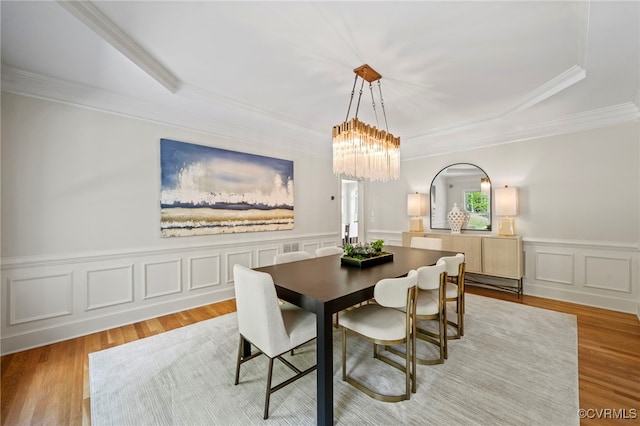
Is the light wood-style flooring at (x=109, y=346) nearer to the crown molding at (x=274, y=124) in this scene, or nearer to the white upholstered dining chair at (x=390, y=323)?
the white upholstered dining chair at (x=390, y=323)

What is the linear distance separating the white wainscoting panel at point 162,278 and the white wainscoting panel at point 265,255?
1169 mm

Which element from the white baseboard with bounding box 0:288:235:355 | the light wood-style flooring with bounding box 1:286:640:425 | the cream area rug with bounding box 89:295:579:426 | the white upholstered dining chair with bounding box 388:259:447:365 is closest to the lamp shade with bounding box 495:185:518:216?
the light wood-style flooring with bounding box 1:286:640:425

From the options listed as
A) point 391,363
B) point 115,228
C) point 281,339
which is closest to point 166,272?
point 115,228

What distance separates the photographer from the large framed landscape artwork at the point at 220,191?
132 inches

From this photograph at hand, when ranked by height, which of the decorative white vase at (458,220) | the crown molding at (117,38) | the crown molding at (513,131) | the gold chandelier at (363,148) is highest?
the crown molding at (117,38)

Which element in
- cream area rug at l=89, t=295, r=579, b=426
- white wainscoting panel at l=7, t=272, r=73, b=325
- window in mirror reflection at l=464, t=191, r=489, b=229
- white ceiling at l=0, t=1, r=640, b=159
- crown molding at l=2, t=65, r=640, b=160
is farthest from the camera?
window in mirror reflection at l=464, t=191, r=489, b=229

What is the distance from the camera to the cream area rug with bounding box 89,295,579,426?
5.45 feet

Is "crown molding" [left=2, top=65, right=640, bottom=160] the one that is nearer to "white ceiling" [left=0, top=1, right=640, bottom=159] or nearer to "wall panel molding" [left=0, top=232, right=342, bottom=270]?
"white ceiling" [left=0, top=1, right=640, bottom=159]

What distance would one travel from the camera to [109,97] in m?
2.88

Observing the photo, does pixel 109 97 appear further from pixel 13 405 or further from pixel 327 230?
pixel 327 230

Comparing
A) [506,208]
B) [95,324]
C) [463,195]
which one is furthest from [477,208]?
[95,324]

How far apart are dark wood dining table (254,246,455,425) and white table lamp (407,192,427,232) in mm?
2273

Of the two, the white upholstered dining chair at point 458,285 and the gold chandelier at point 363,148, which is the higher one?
the gold chandelier at point 363,148

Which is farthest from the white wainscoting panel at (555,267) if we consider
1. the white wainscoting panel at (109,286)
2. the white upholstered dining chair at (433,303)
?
the white wainscoting panel at (109,286)
